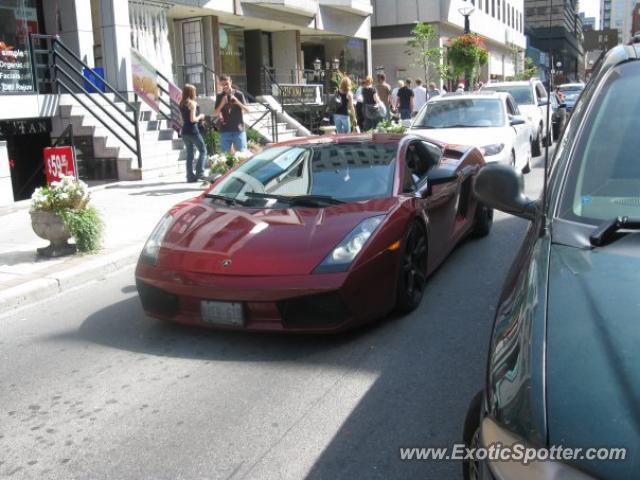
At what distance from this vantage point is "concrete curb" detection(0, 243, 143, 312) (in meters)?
6.31

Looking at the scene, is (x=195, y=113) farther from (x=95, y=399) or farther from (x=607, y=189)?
(x=607, y=189)

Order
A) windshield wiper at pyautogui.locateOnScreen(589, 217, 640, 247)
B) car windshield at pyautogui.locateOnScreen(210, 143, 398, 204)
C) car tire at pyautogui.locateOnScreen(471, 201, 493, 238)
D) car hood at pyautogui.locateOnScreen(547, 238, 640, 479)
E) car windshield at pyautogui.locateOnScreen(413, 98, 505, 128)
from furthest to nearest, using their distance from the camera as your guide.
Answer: car windshield at pyautogui.locateOnScreen(413, 98, 505, 128) → car tire at pyautogui.locateOnScreen(471, 201, 493, 238) → car windshield at pyautogui.locateOnScreen(210, 143, 398, 204) → windshield wiper at pyautogui.locateOnScreen(589, 217, 640, 247) → car hood at pyautogui.locateOnScreen(547, 238, 640, 479)

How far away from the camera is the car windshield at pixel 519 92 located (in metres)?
16.6

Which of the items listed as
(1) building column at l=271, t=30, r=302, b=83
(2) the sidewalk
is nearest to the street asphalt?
(2) the sidewalk

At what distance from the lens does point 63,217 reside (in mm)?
7516

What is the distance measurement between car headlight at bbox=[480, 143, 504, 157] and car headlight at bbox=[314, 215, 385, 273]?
5896 mm

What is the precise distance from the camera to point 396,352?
4.62m

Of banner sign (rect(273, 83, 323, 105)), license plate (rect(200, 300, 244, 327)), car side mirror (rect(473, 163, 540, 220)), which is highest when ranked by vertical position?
banner sign (rect(273, 83, 323, 105))

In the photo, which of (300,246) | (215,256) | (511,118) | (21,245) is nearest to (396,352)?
(300,246)

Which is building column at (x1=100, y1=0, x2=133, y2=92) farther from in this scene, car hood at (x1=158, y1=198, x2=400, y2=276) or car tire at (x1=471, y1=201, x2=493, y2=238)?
car hood at (x1=158, y1=198, x2=400, y2=276)

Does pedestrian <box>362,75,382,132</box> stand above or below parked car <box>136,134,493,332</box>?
above

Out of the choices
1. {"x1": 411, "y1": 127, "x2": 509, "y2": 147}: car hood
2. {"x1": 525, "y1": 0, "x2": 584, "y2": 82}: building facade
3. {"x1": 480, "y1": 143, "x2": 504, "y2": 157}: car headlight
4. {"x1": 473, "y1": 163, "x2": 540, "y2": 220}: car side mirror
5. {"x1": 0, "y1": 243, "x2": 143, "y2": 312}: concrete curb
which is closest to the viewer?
{"x1": 473, "y1": 163, "x2": 540, "y2": 220}: car side mirror

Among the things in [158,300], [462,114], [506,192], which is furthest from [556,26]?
[506,192]

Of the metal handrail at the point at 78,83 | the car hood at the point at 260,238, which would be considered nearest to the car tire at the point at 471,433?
the car hood at the point at 260,238
